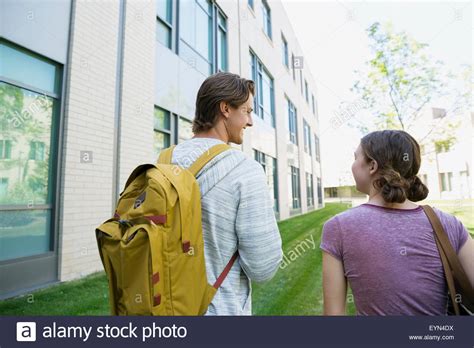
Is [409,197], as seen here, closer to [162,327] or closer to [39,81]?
[162,327]

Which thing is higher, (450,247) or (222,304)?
(450,247)

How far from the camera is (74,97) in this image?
15.1ft

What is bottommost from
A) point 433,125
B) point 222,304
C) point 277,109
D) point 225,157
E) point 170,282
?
point 222,304

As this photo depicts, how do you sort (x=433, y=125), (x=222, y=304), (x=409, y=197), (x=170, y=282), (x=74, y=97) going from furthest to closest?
(x=433, y=125) → (x=74, y=97) → (x=409, y=197) → (x=222, y=304) → (x=170, y=282)

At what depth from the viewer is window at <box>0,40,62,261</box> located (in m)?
3.81

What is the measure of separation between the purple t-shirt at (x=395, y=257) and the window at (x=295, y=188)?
54.9 feet

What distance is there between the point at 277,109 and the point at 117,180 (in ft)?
38.8

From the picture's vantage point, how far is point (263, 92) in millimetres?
14172

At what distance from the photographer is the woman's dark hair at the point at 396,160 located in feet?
4.20

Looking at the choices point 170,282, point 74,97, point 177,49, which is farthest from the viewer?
point 177,49

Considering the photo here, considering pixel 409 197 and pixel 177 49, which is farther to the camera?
pixel 177 49

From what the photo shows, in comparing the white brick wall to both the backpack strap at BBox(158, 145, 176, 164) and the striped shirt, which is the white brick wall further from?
the striped shirt

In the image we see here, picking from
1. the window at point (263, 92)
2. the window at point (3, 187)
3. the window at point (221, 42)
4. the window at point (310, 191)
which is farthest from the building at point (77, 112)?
the window at point (310, 191)

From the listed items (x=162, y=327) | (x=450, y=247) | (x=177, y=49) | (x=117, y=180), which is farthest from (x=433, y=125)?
(x=162, y=327)
